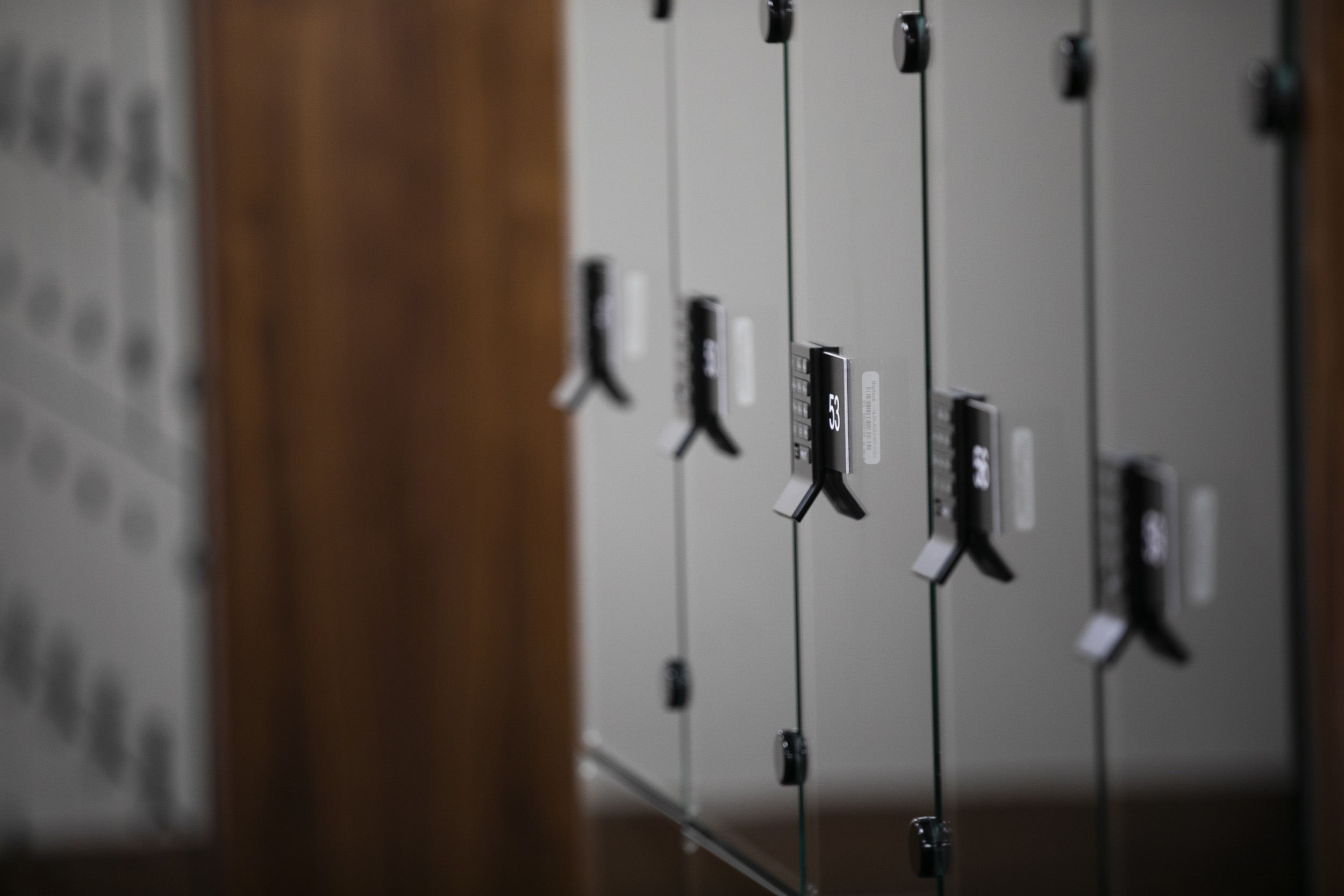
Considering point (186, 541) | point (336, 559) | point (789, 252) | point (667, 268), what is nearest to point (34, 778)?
point (186, 541)

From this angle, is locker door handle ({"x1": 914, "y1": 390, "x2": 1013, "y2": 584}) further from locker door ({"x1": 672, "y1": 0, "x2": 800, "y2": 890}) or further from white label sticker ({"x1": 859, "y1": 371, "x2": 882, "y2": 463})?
locker door ({"x1": 672, "y1": 0, "x2": 800, "y2": 890})

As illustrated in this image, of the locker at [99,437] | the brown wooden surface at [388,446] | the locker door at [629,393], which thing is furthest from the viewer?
the locker at [99,437]

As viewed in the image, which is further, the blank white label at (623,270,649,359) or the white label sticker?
the blank white label at (623,270,649,359)

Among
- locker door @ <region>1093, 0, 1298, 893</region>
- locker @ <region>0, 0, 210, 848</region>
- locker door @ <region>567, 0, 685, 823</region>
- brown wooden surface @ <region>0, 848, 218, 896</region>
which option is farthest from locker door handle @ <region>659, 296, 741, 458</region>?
brown wooden surface @ <region>0, 848, 218, 896</region>

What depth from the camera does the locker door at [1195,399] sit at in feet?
3.51

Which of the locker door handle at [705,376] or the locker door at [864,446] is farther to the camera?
the locker door handle at [705,376]

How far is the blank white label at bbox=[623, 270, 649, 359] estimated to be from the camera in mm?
1640

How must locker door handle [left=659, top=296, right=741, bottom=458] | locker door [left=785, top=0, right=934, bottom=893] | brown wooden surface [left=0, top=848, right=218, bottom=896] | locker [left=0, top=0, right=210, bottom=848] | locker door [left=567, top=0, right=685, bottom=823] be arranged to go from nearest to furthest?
locker door [left=785, top=0, right=934, bottom=893] < locker door handle [left=659, top=296, right=741, bottom=458] < locker door [left=567, top=0, right=685, bottom=823] < locker [left=0, top=0, right=210, bottom=848] < brown wooden surface [left=0, top=848, right=218, bottom=896]

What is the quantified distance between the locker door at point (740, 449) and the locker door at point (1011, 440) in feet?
0.58

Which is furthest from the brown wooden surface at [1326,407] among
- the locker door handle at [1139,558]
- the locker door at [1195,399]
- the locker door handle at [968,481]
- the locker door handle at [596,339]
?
the locker door handle at [596,339]

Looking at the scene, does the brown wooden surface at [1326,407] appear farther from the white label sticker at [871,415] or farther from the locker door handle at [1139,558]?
the white label sticker at [871,415]

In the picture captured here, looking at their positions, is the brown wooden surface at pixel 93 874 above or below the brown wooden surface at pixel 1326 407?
below

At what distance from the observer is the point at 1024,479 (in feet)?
3.50

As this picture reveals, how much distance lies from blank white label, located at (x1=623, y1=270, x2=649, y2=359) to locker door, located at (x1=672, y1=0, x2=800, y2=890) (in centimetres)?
14
